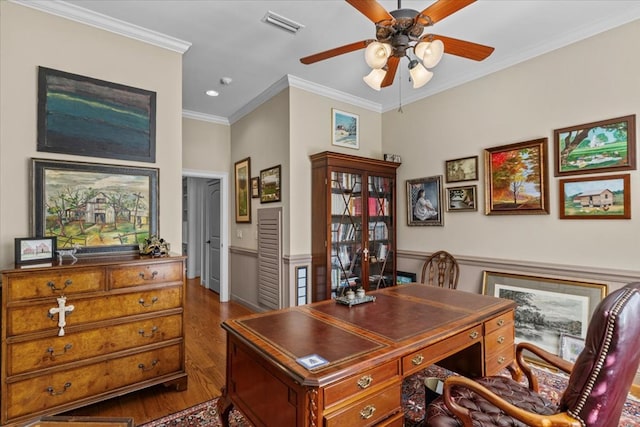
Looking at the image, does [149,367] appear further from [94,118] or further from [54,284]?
[94,118]

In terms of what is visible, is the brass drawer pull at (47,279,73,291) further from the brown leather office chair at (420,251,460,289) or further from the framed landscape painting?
the framed landscape painting

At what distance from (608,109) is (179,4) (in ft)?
11.8

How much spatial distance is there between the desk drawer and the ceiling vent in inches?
103

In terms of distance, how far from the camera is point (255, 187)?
442cm

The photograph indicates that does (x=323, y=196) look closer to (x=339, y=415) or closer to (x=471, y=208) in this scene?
(x=471, y=208)

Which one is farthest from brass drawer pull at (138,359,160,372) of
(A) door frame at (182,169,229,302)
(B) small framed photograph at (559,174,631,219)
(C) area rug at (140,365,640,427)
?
(B) small framed photograph at (559,174,631,219)

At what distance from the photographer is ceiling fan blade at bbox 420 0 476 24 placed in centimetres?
159

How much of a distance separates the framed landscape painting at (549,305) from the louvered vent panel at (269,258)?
2467 mm

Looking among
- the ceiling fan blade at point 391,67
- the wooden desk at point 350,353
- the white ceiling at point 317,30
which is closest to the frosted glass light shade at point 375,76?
the ceiling fan blade at point 391,67

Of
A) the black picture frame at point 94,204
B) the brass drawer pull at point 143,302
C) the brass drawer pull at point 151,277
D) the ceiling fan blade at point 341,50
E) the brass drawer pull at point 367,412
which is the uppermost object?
the ceiling fan blade at point 341,50

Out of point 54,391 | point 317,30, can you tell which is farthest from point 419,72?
point 54,391

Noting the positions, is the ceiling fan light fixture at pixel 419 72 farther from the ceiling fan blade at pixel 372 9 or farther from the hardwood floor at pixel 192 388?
the hardwood floor at pixel 192 388

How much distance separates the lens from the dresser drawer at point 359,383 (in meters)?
1.15

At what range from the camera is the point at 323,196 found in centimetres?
369
